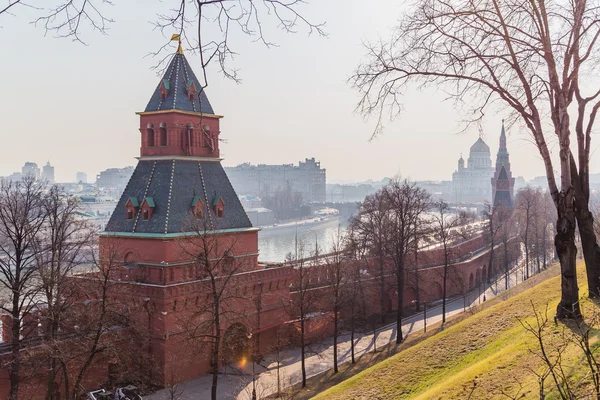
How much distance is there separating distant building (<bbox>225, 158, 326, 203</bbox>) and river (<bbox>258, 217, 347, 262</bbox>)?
156 ft

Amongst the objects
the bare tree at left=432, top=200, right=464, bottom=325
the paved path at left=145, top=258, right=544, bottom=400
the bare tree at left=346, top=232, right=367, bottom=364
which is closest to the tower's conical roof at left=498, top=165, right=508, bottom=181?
the bare tree at left=432, top=200, right=464, bottom=325

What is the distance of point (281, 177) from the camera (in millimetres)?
173625

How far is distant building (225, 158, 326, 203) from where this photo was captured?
172625mm

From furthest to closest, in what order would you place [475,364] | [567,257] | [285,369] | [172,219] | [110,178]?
[110,178]
[285,369]
[172,219]
[475,364]
[567,257]

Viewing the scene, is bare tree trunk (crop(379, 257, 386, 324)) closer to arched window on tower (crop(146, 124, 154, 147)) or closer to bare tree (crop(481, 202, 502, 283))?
bare tree (crop(481, 202, 502, 283))

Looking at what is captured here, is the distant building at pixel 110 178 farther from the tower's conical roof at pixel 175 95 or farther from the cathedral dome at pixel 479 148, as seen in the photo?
the tower's conical roof at pixel 175 95

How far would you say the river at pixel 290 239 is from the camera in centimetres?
6487

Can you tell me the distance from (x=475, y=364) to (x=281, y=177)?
165 meters

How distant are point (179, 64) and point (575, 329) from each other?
818 inches

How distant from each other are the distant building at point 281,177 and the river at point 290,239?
4747cm

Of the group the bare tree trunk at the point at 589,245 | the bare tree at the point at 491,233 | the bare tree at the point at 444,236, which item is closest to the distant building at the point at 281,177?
the bare tree at the point at 491,233

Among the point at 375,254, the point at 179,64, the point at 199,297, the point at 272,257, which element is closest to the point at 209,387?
the point at 199,297

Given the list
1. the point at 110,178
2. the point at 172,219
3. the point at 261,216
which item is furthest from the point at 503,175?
the point at 110,178

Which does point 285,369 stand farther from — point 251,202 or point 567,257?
point 251,202
